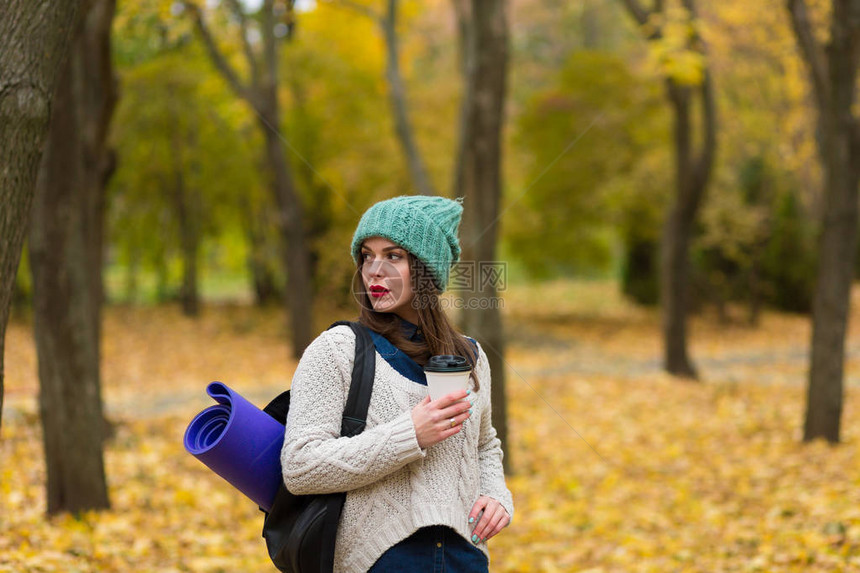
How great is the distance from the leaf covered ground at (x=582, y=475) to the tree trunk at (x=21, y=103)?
1.90 metres

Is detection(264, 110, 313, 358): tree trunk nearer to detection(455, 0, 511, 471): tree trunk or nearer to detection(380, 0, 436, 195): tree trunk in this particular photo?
detection(380, 0, 436, 195): tree trunk

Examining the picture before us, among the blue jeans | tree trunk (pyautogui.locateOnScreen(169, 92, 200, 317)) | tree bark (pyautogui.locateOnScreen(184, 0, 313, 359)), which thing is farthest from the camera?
tree trunk (pyautogui.locateOnScreen(169, 92, 200, 317))

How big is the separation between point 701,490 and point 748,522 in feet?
3.56

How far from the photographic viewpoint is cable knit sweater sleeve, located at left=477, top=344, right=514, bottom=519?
224 cm

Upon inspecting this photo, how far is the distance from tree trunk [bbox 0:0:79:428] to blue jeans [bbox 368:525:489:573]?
4.51ft

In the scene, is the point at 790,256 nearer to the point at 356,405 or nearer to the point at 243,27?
the point at 243,27

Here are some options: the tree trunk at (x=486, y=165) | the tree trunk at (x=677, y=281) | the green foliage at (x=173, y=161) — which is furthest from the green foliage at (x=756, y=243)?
the tree trunk at (x=486, y=165)

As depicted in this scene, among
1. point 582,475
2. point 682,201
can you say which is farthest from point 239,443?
point 682,201

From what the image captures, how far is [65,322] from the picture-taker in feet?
16.9

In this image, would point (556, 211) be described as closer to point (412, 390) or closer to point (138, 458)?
point (138, 458)

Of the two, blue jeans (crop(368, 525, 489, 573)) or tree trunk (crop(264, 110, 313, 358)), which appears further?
tree trunk (crop(264, 110, 313, 358))

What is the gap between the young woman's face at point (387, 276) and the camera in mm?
2104

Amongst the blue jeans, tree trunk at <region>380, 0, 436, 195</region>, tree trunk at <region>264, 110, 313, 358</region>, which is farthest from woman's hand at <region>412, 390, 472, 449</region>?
tree trunk at <region>264, 110, 313, 358</region>

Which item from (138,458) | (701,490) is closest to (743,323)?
(701,490)
